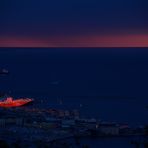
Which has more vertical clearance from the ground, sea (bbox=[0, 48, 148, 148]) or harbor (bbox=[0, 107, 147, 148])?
sea (bbox=[0, 48, 148, 148])

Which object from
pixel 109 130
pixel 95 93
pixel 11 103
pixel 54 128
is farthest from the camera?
pixel 95 93

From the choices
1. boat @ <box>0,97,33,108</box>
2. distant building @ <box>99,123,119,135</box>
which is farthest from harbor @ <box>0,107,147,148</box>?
boat @ <box>0,97,33,108</box>

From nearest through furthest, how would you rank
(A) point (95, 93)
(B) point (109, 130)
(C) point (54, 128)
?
(B) point (109, 130) < (C) point (54, 128) < (A) point (95, 93)

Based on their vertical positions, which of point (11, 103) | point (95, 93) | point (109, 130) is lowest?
point (109, 130)

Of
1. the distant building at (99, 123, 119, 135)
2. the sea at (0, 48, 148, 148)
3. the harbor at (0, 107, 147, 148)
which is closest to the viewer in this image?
the harbor at (0, 107, 147, 148)

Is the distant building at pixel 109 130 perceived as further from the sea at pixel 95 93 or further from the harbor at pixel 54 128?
the sea at pixel 95 93

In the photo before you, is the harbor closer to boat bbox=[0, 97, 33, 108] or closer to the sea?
the sea

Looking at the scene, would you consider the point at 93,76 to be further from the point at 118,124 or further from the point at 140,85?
the point at 118,124

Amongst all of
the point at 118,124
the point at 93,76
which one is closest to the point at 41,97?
the point at 118,124

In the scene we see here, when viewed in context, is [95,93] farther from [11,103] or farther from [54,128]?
[54,128]

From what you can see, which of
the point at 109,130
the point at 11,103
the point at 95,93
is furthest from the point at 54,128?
the point at 95,93

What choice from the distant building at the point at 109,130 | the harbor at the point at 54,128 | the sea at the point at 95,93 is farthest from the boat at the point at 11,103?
the distant building at the point at 109,130

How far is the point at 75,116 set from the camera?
83.1ft

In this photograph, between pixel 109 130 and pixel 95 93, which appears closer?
pixel 109 130
